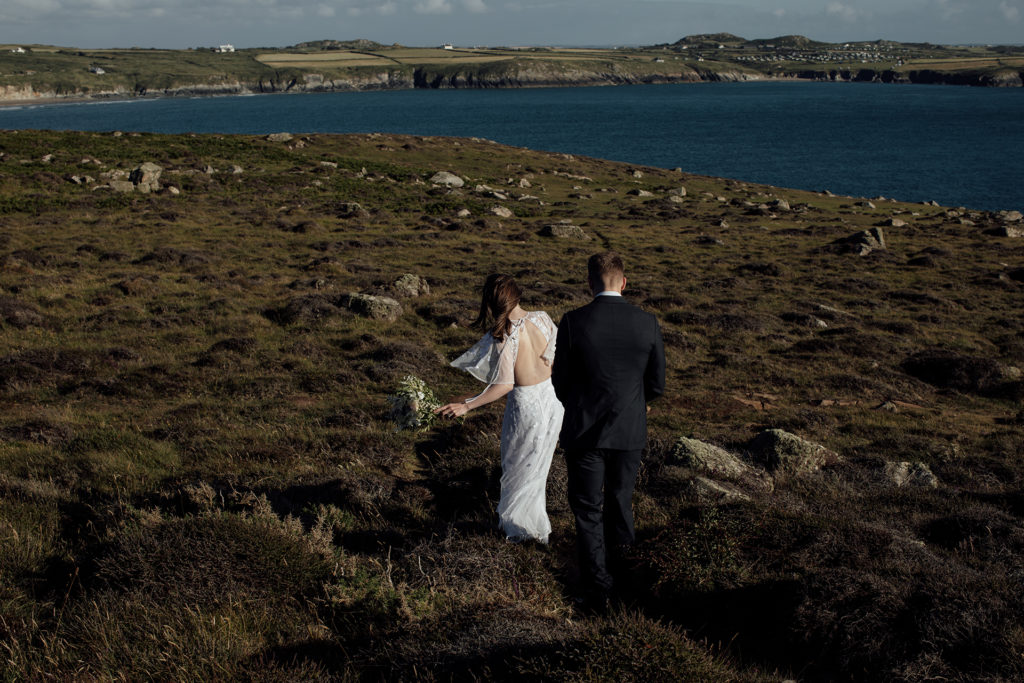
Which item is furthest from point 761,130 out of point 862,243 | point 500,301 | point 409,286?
point 500,301

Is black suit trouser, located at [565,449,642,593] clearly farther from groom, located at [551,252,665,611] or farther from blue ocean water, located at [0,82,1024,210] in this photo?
blue ocean water, located at [0,82,1024,210]

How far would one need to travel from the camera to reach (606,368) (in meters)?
5.06

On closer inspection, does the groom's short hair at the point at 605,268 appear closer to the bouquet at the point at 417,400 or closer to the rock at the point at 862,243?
the bouquet at the point at 417,400

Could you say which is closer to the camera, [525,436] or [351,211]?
[525,436]

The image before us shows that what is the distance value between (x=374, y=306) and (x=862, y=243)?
85.3 feet

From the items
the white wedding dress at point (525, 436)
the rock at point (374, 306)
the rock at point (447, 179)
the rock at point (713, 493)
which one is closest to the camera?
the white wedding dress at point (525, 436)

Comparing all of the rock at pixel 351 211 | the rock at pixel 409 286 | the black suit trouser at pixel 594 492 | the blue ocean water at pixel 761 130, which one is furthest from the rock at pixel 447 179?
the black suit trouser at pixel 594 492

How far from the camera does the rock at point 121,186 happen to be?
37.8 meters

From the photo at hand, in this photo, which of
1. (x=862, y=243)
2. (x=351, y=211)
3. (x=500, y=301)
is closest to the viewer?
(x=500, y=301)

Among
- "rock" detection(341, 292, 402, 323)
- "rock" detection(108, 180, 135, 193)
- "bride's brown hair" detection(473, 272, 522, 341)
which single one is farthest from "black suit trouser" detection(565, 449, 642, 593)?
"rock" detection(108, 180, 135, 193)

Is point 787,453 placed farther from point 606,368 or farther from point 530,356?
point 606,368

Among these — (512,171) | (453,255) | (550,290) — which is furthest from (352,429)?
(512,171)

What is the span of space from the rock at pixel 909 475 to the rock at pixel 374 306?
501 inches

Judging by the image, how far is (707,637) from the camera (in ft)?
16.4
